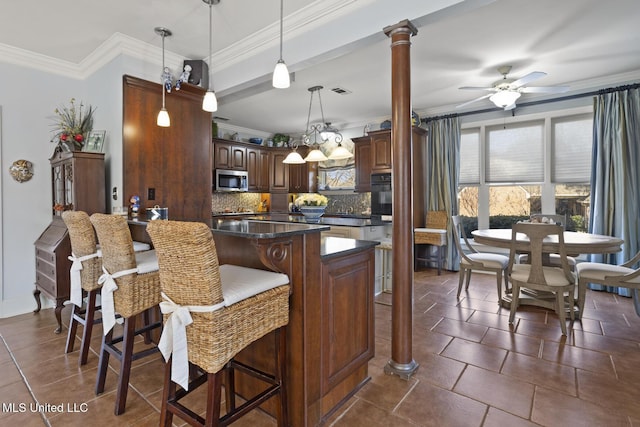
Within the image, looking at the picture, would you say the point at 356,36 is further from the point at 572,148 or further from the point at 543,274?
the point at 572,148

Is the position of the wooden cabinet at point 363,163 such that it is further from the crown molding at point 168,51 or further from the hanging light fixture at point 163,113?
the hanging light fixture at point 163,113

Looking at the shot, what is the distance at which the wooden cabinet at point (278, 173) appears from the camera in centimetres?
705

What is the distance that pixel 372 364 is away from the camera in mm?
2348

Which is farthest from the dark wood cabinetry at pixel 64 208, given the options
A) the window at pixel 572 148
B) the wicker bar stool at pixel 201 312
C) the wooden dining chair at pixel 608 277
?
the window at pixel 572 148

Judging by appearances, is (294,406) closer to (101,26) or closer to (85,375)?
(85,375)

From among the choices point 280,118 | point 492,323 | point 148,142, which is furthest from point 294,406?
point 280,118

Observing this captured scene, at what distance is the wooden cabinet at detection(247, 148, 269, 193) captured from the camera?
6672 millimetres

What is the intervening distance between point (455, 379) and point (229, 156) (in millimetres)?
5437

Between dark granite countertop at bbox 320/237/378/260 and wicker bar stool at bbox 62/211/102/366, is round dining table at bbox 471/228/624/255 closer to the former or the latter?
dark granite countertop at bbox 320/237/378/260

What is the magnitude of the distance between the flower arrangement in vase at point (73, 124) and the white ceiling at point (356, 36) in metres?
0.52

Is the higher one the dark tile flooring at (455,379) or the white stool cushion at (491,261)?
the white stool cushion at (491,261)

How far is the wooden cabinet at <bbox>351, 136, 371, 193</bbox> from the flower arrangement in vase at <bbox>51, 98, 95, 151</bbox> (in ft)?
13.7

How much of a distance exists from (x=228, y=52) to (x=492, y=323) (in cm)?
389

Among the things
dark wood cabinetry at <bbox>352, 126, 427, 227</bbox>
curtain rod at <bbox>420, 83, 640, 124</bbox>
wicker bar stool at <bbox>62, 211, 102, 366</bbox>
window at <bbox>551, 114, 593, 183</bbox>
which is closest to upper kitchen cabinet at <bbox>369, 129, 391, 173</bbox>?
dark wood cabinetry at <bbox>352, 126, 427, 227</bbox>
